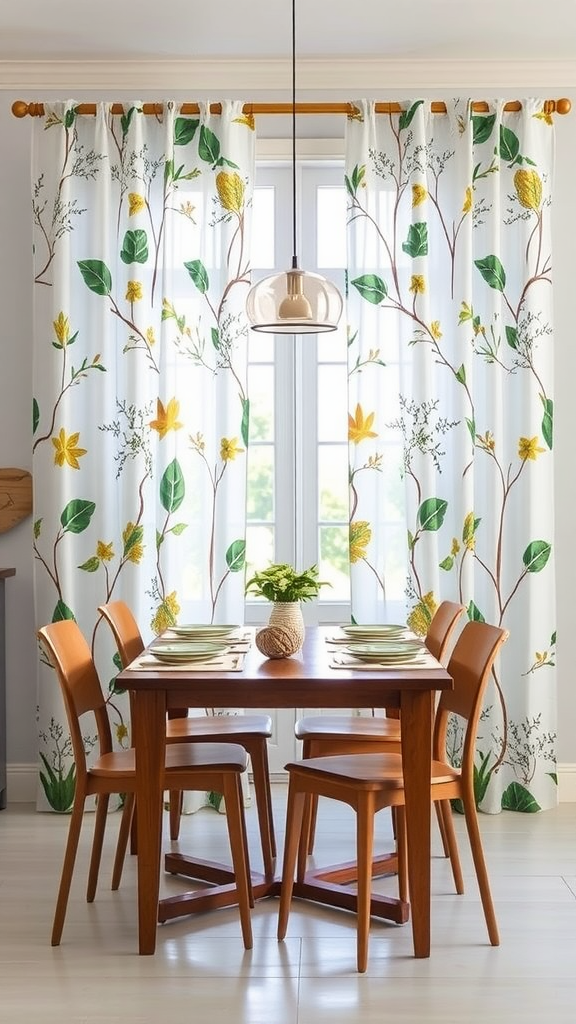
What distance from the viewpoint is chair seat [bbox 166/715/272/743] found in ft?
11.2

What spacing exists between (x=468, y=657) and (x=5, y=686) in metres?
Answer: 2.13

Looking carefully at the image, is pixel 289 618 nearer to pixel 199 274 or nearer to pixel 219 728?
pixel 219 728

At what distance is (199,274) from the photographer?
4.26 m

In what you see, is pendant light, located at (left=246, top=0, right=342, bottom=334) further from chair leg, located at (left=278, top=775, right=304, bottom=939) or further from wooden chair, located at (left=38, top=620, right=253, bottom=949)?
chair leg, located at (left=278, top=775, right=304, bottom=939)

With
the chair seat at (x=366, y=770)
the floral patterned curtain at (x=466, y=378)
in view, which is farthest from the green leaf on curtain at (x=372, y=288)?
the chair seat at (x=366, y=770)

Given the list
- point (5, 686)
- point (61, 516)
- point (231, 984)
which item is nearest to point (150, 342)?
point (61, 516)

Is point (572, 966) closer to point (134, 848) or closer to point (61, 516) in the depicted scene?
point (134, 848)

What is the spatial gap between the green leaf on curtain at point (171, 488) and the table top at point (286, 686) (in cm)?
144

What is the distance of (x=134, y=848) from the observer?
12.2 feet

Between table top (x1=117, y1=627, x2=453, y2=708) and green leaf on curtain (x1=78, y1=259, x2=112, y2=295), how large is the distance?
1921mm

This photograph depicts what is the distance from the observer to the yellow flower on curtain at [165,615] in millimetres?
4234

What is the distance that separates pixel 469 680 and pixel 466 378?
5.20 feet

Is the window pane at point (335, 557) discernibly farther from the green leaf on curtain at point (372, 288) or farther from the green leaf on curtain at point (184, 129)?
the green leaf on curtain at point (184, 129)

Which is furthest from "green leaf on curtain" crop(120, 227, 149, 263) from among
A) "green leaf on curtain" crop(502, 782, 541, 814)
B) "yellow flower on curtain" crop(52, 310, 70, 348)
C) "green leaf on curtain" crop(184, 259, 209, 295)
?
"green leaf on curtain" crop(502, 782, 541, 814)
